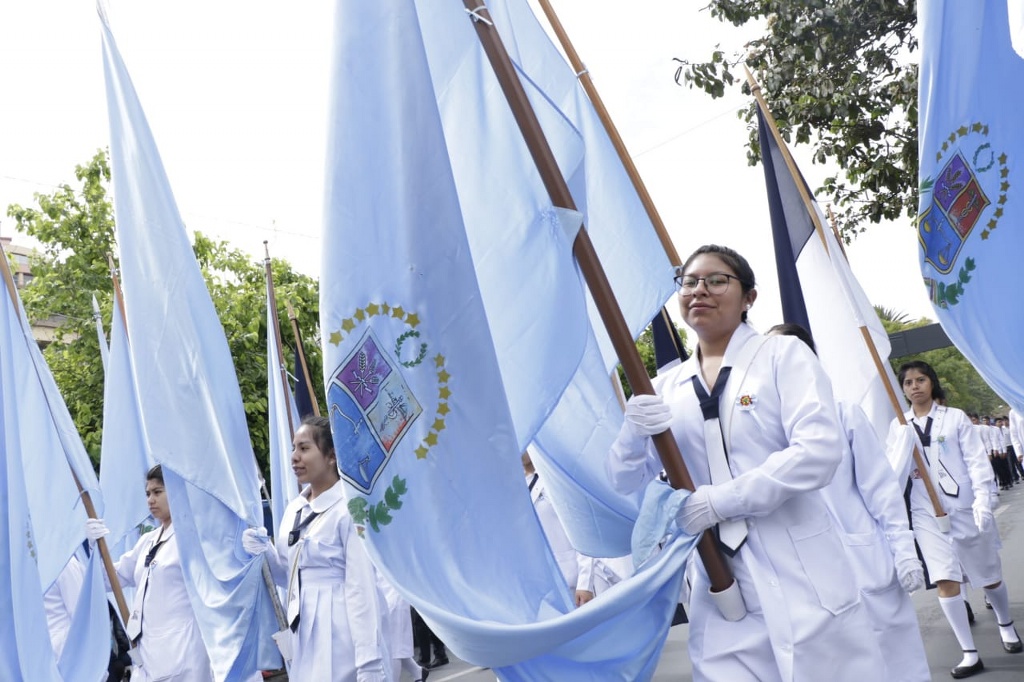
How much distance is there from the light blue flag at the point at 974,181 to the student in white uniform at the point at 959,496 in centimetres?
224

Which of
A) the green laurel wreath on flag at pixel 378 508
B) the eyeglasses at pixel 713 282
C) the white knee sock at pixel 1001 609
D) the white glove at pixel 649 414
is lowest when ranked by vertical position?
the white knee sock at pixel 1001 609

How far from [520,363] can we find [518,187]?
23.6 inches

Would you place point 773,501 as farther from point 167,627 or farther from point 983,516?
point 983,516

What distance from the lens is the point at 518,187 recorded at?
3844mm

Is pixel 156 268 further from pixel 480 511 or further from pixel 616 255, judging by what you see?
pixel 480 511

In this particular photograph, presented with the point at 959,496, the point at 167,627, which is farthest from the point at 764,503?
the point at 959,496

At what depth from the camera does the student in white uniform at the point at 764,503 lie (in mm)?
3252

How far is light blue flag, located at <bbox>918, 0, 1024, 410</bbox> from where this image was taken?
4.69 m

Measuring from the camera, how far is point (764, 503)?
128 inches

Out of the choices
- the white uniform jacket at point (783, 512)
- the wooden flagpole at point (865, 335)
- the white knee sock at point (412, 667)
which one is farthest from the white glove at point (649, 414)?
the wooden flagpole at point (865, 335)

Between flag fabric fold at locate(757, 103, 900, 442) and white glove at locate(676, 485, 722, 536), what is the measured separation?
13.4ft

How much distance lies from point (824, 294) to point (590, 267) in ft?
14.1

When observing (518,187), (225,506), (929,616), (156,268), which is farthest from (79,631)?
(929,616)

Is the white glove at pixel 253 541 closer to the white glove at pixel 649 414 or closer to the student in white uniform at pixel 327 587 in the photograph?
the student in white uniform at pixel 327 587
